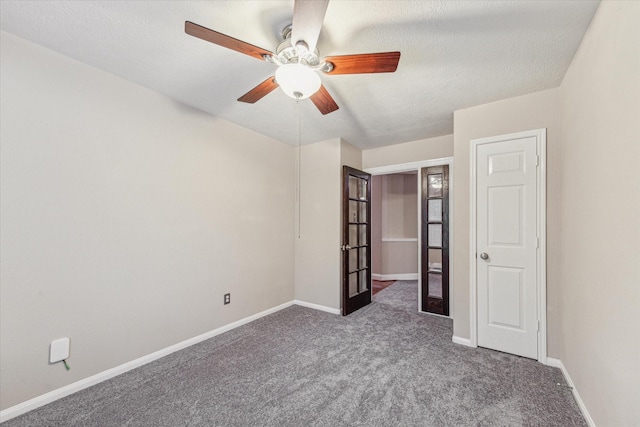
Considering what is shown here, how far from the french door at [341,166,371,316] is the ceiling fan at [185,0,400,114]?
2050 millimetres

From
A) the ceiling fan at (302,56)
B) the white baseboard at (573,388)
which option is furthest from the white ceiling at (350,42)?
the white baseboard at (573,388)

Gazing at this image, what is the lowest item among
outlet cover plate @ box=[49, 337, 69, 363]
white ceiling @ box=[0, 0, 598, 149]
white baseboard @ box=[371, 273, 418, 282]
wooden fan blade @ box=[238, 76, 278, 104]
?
white baseboard @ box=[371, 273, 418, 282]

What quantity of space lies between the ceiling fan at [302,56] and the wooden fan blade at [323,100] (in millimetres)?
213

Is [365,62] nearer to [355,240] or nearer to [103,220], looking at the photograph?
[103,220]

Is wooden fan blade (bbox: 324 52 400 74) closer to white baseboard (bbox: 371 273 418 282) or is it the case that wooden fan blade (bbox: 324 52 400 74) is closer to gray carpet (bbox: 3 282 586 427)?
gray carpet (bbox: 3 282 586 427)

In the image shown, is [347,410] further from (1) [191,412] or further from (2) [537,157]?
(2) [537,157]

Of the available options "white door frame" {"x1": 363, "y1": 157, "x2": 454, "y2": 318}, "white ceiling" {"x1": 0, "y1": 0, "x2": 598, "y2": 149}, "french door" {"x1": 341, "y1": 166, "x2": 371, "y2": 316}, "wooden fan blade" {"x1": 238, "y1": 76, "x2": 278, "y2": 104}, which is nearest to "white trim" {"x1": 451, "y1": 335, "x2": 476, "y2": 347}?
"white door frame" {"x1": 363, "y1": 157, "x2": 454, "y2": 318}

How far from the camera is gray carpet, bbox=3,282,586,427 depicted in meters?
1.64

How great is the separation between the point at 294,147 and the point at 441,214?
7.73ft

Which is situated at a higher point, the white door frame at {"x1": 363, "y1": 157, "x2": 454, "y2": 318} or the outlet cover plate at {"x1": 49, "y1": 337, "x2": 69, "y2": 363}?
the white door frame at {"x1": 363, "y1": 157, "x2": 454, "y2": 318}

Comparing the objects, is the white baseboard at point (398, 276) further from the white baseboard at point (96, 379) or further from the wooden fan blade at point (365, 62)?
the wooden fan blade at point (365, 62)

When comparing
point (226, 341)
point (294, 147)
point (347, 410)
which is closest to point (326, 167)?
point (294, 147)

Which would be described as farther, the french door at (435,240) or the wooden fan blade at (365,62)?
the french door at (435,240)

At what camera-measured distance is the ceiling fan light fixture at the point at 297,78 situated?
1.45m
